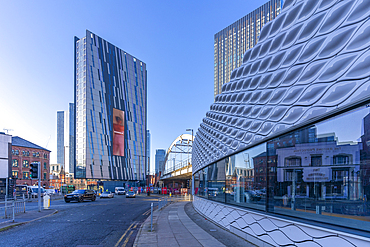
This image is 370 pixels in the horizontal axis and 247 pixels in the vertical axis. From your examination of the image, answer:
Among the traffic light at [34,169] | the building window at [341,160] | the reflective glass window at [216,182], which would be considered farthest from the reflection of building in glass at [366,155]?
the traffic light at [34,169]

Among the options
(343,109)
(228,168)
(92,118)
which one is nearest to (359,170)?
(343,109)

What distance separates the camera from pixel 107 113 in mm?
98312

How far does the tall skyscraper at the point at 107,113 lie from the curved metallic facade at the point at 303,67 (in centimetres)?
8638

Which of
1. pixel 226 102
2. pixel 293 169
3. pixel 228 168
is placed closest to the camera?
pixel 293 169

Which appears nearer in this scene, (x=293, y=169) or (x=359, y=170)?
(x=359, y=170)

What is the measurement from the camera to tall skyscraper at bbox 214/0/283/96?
134675 mm

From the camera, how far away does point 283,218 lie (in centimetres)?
773

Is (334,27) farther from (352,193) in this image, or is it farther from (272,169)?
(272,169)

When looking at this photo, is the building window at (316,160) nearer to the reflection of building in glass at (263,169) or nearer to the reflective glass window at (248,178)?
the reflection of building in glass at (263,169)

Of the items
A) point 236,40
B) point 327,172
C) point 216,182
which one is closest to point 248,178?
point 327,172

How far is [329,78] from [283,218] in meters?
4.00

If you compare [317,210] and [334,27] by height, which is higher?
[334,27]

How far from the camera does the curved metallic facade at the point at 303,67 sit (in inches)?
225

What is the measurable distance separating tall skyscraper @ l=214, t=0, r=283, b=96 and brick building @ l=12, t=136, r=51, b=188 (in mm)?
85139
